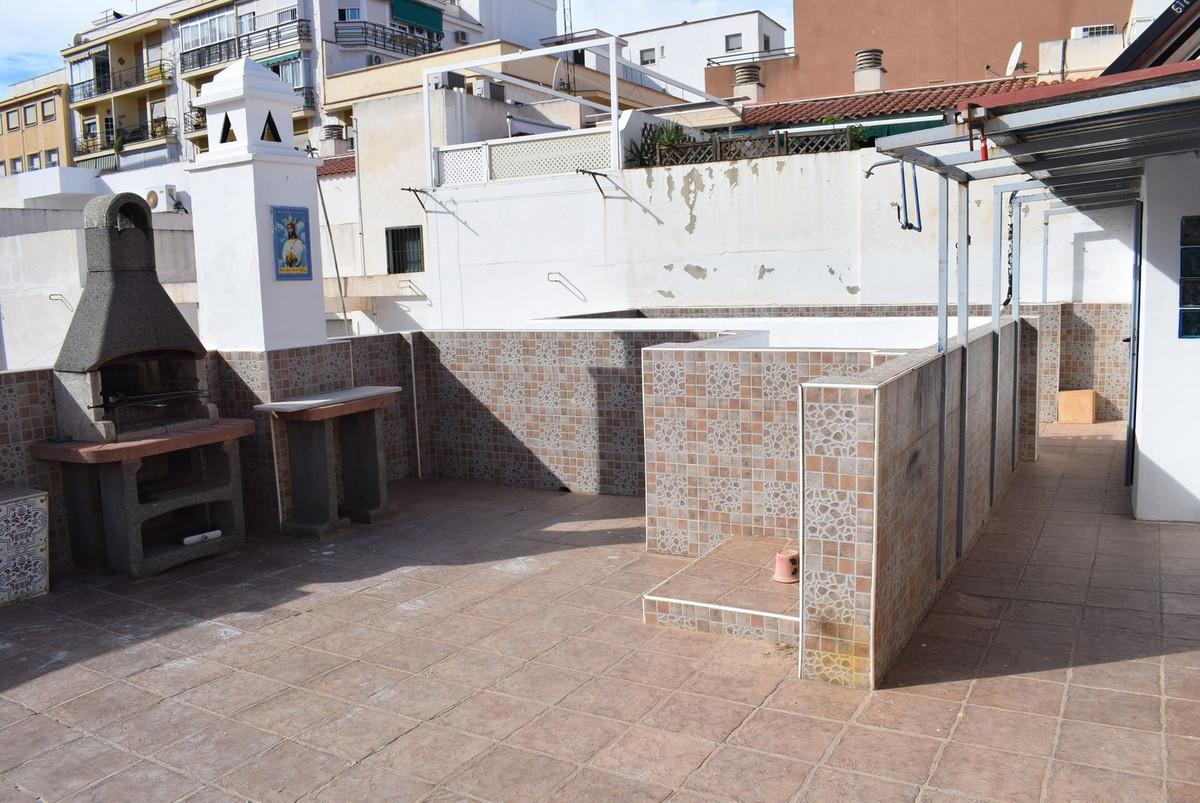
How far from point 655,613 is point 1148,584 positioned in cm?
293

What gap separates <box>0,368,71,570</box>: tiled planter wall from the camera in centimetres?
663

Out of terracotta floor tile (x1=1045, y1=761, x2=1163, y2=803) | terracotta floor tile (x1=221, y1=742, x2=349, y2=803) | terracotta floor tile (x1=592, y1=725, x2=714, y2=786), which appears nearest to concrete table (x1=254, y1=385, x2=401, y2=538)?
terracotta floor tile (x1=221, y1=742, x2=349, y2=803)

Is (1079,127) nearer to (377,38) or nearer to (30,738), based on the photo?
(30,738)

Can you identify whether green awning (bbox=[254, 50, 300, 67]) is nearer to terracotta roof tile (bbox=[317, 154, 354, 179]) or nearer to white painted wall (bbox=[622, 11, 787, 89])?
white painted wall (bbox=[622, 11, 787, 89])

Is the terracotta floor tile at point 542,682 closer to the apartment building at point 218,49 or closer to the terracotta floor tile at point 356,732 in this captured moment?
the terracotta floor tile at point 356,732

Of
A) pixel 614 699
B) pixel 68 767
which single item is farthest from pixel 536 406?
pixel 68 767

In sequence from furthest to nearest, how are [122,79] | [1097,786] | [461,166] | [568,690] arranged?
[122,79] < [461,166] < [568,690] < [1097,786]

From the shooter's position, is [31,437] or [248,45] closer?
[31,437]

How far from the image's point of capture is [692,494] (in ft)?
21.6

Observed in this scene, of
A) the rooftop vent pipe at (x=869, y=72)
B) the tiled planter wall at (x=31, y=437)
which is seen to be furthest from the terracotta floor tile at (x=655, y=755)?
the rooftop vent pipe at (x=869, y=72)

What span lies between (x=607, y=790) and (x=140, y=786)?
1.89 meters

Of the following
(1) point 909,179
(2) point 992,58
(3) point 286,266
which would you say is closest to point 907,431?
(3) point 286,266

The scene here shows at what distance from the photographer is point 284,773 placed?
3961 mm

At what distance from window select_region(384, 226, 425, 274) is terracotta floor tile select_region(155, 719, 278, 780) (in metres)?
12.9
